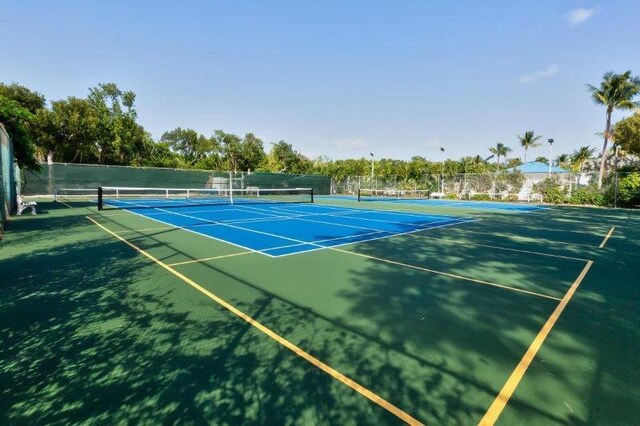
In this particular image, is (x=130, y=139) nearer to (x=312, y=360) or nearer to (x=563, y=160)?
(x=312, y=360)

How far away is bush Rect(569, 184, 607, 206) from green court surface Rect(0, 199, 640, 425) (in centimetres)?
2564

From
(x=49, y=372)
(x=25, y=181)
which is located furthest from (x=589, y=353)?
(x=25, y=181)

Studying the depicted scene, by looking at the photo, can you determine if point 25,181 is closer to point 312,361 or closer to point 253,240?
point 253,240

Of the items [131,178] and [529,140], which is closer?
[131,178]

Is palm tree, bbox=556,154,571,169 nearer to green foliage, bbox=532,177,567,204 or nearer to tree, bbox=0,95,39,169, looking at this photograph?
green foliage, bbox=532,177,567,204

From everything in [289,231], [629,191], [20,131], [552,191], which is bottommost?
[289,231]

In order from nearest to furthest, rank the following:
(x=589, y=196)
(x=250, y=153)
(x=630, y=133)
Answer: (x=589, y=196), (x=630, y=133), (x=250, y=153)

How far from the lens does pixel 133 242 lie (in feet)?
31.3

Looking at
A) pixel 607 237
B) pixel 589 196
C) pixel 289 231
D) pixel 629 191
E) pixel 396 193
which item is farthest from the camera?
pixel 396 193

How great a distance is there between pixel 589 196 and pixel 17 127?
129 feet

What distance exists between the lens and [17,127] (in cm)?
1442

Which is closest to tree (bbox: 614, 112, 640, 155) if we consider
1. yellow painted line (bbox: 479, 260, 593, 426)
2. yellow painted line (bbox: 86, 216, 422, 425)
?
yellow painted line (bbox: 479, 260, 593, 426)

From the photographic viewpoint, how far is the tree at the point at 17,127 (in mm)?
11805

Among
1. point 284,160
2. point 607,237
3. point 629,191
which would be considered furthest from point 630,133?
point 284,160
